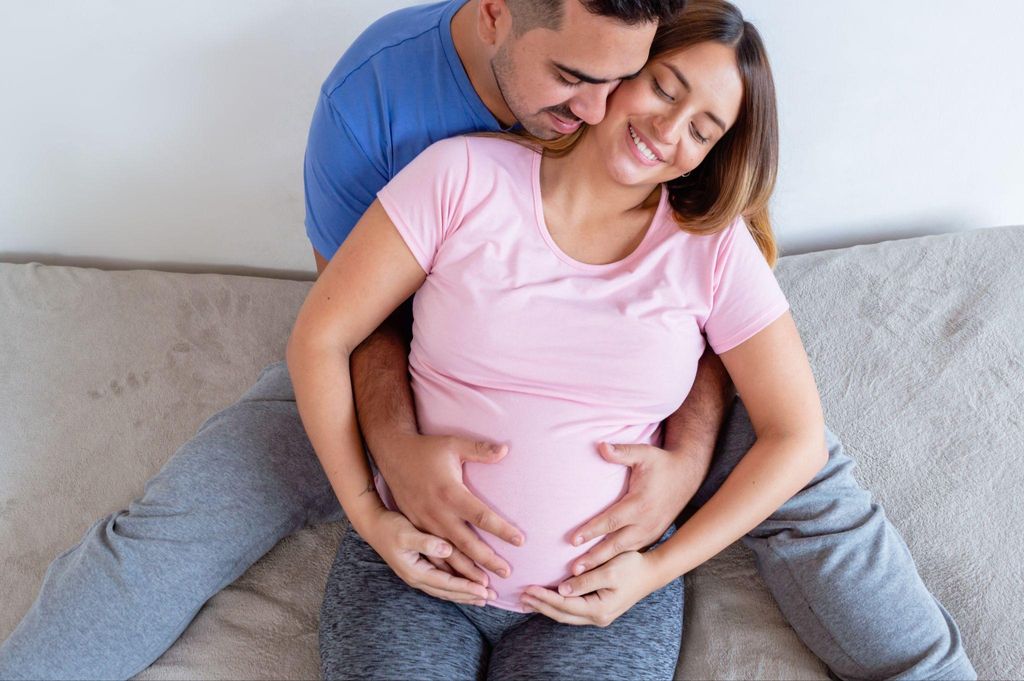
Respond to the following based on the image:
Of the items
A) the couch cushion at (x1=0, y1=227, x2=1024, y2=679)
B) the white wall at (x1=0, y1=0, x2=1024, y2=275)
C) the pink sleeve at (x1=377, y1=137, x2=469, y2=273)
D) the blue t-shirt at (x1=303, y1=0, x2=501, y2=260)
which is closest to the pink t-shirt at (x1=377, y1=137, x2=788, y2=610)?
the pink sleeve at (x1=377, y1=137, x2=469, y2=273)

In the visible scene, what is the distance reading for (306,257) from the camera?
6.20ft

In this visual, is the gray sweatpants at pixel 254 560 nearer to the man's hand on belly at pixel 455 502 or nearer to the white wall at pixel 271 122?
the man's hand on belly at pixel 455 502

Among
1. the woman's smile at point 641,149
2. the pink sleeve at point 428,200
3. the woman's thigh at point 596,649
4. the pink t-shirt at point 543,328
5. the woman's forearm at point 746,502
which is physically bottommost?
the woman's thigh at point 596,649

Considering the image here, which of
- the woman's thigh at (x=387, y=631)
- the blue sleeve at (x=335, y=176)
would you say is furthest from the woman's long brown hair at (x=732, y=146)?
the woman's thigh at (x=387, y=631)

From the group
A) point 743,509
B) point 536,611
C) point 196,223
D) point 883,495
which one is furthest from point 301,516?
point 883,495

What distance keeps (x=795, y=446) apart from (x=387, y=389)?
57 cm

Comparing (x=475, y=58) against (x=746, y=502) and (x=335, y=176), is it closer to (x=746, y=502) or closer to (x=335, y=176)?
(x=335, y=176)

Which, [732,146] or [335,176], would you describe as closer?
[732,146]

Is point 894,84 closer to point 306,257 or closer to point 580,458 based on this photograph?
point 580,458

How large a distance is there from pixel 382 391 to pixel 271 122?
2.24 feet

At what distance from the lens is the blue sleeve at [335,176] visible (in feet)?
4.24

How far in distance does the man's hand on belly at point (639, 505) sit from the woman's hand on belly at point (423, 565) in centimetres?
14

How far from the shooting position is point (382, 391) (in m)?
1.25

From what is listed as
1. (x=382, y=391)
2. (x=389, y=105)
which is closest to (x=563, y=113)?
(x=389, y=105)
